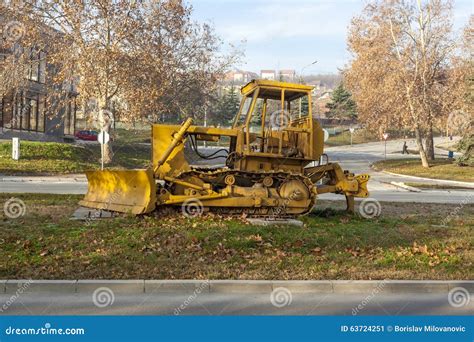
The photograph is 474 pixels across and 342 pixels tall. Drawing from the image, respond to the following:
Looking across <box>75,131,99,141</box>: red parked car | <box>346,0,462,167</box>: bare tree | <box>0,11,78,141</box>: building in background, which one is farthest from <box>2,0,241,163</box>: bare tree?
<box>75,131,99,141</box>: red parked car

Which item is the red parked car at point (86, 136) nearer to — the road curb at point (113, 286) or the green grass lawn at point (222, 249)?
the green grass lawn at point (222, 249)

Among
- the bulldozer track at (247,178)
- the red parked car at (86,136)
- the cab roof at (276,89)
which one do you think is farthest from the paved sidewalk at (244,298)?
the red parked car at (86,136)

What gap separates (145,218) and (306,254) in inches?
147

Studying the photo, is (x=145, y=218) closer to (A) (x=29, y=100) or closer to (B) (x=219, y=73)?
(B) (x=219, y=73)

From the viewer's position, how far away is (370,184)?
32.0m

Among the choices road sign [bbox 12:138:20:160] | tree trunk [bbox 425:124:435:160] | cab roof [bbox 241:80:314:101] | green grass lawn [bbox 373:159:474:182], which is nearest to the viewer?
cab roof [bbox 241:80:314:101]

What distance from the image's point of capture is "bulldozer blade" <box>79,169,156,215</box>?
11.5 metres

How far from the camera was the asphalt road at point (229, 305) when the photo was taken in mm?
6605

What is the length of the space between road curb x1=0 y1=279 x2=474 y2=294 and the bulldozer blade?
4.17 m

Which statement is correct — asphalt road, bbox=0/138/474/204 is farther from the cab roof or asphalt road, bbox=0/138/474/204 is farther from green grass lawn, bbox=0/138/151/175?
the cab roof

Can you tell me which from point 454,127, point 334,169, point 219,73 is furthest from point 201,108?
point 334,169

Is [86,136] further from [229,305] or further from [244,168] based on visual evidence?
[229,305]

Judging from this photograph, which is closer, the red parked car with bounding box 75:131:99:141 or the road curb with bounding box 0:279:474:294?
the road curb with bounding box 0:279:474:294

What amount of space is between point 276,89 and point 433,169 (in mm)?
33715
